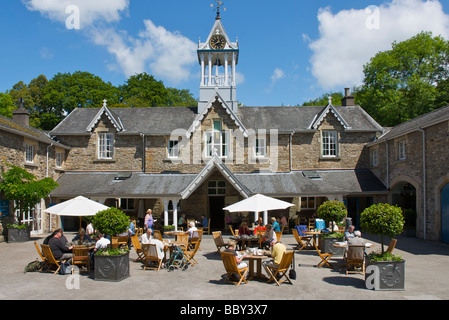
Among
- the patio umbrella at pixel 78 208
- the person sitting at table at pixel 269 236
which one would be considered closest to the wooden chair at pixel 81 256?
the patio umbrella at pixel 78 208

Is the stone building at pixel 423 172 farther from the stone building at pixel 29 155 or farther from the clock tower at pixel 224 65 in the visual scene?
the stone building at pixel 29 155

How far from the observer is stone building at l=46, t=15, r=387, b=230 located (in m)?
23.4

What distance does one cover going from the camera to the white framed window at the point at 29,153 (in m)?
20.9

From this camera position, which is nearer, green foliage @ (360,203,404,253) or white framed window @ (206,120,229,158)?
green foliage @ (360,203,404,253)

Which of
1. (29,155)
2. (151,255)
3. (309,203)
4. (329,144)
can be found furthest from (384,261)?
(29,155)

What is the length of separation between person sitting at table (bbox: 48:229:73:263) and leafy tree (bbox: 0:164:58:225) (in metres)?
7.83

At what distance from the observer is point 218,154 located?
24.0m

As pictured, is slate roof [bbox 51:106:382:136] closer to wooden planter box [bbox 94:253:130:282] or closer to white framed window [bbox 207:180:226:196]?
white framed window [bbox 207:180:226:196]

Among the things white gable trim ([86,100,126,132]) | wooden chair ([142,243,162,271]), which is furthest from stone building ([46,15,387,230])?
wooden chair ([142,243,162,271])

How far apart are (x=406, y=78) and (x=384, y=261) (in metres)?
32.3

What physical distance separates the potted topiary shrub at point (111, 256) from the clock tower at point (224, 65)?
638 inches

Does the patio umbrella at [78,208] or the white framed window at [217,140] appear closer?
the patio umbrella at [78,208]

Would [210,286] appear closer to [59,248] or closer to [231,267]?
[231,267]

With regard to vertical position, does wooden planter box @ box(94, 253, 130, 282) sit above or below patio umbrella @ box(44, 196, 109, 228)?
below
